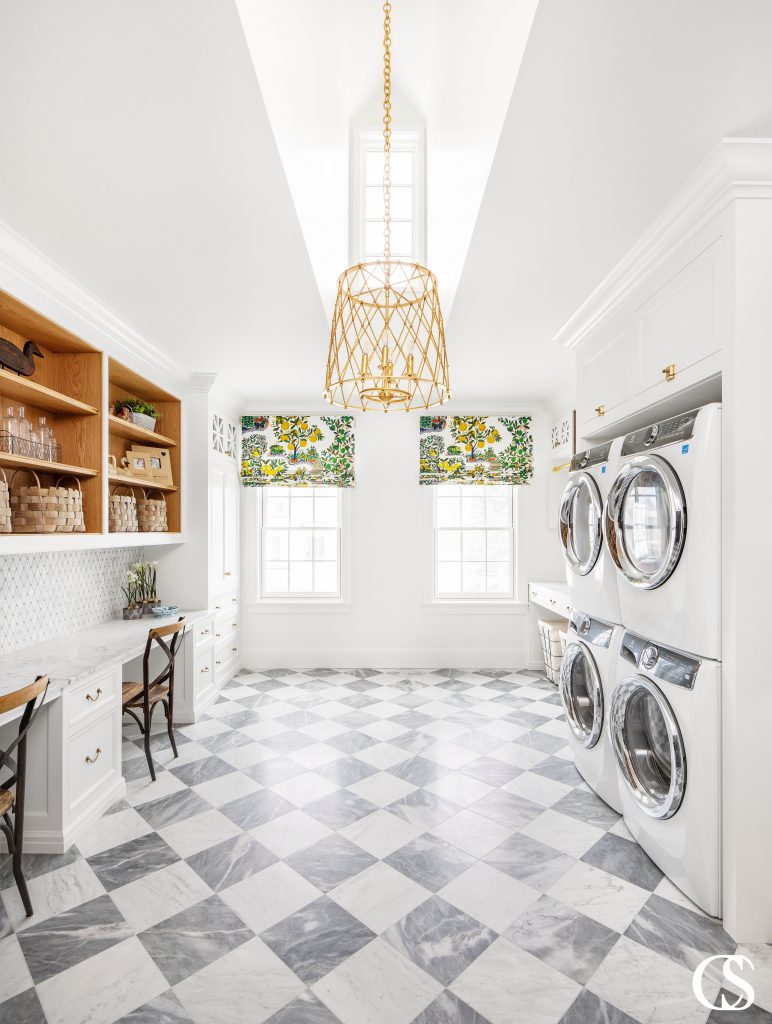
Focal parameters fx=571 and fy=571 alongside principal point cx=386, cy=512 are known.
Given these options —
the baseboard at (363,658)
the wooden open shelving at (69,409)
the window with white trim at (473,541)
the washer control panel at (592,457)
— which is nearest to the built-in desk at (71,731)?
the wooden open shelving at (69,409)

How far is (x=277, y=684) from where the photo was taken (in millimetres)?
4941

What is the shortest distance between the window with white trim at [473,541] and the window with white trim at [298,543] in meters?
1.03

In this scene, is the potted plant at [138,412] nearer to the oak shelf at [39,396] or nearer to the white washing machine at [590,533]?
the oak shelf at [39,396]

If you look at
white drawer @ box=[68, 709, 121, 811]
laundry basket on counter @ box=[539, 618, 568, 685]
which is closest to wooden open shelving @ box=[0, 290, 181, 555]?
white drawer @ box=[68, 709, 121, 811]

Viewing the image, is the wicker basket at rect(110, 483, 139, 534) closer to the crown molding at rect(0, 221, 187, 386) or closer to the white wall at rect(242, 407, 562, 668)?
the crown molding at rect(0, 221, 187, 386)

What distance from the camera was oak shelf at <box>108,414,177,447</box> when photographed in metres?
3.47

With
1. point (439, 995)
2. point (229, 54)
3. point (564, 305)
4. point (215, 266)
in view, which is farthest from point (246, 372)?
point (439, 995)

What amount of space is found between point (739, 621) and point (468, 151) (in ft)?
6.18

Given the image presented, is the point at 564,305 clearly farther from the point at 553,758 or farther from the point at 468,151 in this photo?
the point at 553,758

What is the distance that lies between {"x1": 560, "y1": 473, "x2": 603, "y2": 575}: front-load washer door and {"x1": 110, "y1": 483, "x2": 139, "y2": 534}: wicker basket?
2642 mm

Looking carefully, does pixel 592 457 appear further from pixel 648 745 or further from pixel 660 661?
pixel 648 745

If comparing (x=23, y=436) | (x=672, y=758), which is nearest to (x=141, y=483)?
(x=23, y=436)

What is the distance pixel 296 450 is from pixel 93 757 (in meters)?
3.31

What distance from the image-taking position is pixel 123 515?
354 cm
